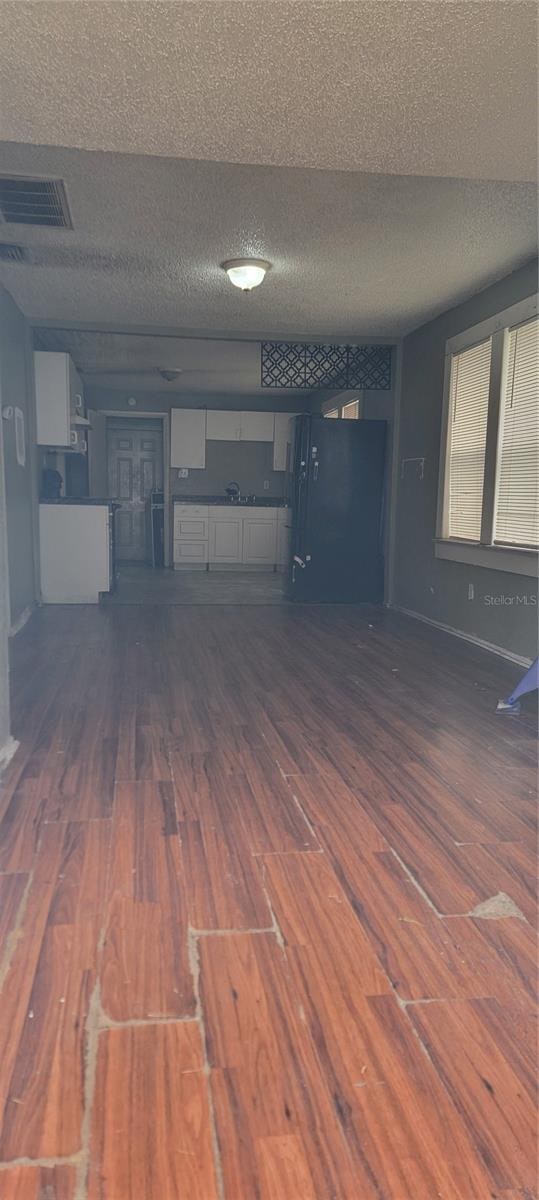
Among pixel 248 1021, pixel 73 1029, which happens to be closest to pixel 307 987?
pixel 248 1021

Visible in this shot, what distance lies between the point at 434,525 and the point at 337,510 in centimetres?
129

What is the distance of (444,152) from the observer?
2.46 m

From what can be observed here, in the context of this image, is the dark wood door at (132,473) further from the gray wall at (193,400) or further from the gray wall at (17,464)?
the gray wall at (17,464)

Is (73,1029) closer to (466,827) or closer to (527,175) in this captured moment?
(466,827)

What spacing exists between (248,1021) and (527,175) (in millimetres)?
2861

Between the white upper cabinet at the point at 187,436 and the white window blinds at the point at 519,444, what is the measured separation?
5.88 meters

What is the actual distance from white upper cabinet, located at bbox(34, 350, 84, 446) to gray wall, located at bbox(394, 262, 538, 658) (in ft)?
9.76

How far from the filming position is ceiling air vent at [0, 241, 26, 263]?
403 cm

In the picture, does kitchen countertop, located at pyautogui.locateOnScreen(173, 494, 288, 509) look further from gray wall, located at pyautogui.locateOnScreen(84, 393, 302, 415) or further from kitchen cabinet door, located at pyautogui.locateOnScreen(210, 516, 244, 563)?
gray wall, located at pyautogui.locateOnScreen(84, 393, 302, 415)

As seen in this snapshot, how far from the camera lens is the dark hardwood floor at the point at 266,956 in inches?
42.9

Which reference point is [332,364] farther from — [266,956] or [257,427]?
[266,956]

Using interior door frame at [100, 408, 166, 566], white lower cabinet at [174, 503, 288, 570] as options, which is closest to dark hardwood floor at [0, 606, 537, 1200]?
white lower cabinet at [174, 503, 288, 570]

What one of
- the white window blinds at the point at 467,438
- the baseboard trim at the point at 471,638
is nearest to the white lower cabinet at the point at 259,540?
the baseboard trim at the point at 471,638

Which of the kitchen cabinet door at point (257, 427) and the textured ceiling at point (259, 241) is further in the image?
the kitchen cabinet door at point (257, 427)
